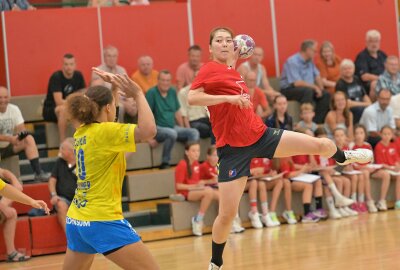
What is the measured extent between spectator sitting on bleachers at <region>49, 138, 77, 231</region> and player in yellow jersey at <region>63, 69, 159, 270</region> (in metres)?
5.44

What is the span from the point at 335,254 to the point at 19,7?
7362mm

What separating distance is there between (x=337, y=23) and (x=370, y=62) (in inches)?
55.6

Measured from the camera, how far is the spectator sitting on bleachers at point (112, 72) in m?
12.5

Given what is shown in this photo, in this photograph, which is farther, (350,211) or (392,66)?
(392,66)

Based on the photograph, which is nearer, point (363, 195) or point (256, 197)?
point (256, 197)

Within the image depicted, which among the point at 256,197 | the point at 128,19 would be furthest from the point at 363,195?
the point at 128,19

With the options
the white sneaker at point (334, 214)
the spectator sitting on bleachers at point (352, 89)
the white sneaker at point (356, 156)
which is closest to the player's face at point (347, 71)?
the spectator sitting on bleachers at point (352, 89)

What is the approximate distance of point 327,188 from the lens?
12.4 metres

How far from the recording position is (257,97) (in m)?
13.4

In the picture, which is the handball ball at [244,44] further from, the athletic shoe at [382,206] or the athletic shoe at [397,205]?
the athletic shoe at [397,205]

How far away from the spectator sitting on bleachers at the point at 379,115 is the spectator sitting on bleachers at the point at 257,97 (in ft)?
5.59

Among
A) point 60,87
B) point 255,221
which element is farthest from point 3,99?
point 255,221

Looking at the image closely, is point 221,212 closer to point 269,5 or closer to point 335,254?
point 335,254

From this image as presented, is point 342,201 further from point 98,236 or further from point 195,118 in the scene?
point 98,236
